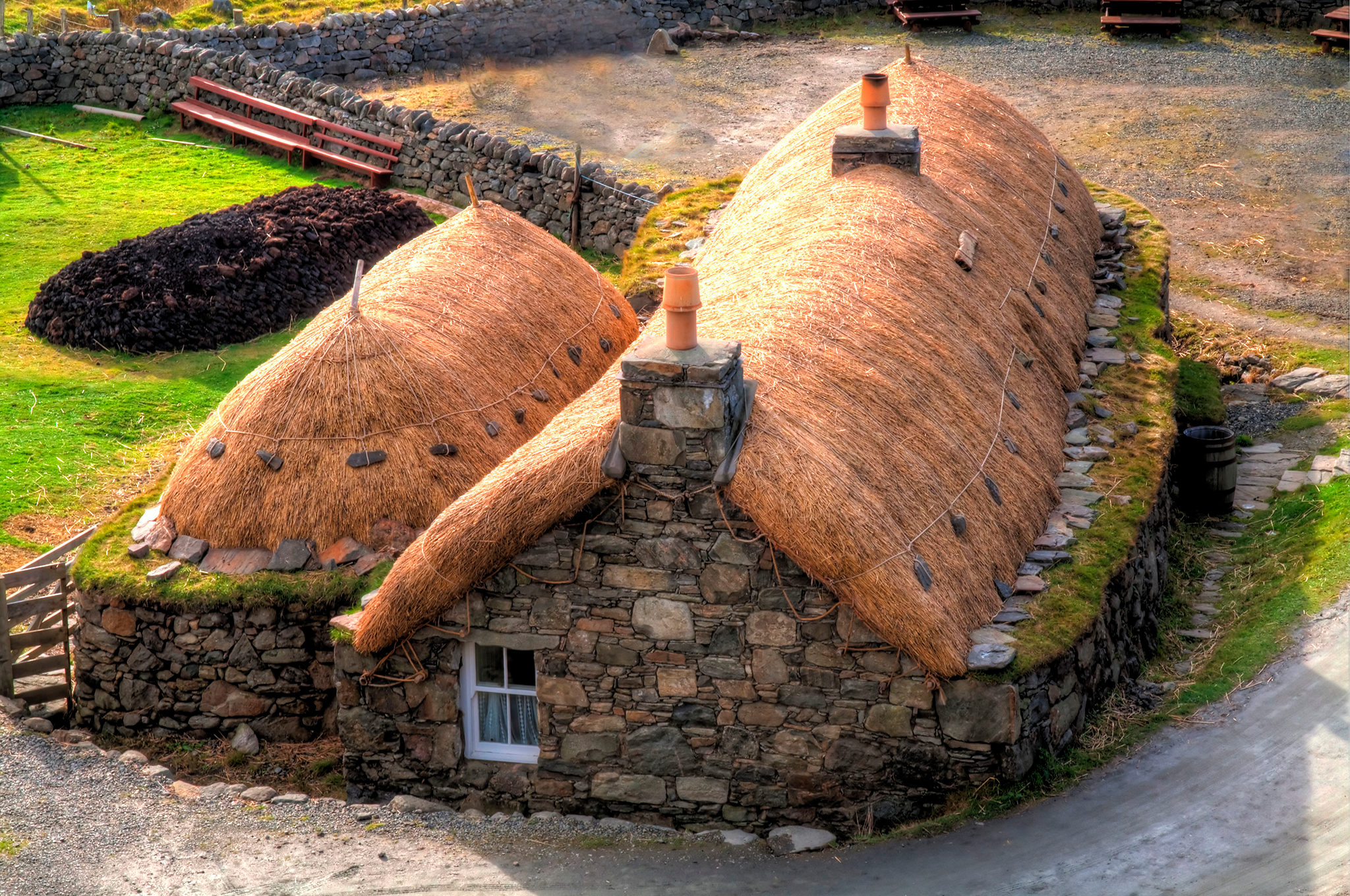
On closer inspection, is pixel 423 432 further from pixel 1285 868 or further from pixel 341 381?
pixel 1285 868

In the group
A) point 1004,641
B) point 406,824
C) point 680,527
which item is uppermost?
point 680,527

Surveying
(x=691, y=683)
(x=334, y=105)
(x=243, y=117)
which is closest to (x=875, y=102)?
(x=691, y=683)

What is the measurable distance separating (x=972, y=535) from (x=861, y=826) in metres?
2.62

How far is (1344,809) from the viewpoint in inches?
484

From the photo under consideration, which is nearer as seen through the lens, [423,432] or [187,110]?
[423,432]

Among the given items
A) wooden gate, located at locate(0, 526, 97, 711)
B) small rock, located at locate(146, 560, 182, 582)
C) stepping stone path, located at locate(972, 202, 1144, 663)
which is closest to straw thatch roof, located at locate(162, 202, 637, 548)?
small rock, located at locate(146, 560, 182, 582)

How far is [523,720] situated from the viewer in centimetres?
1343

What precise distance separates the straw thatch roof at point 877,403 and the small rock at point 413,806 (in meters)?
1.48

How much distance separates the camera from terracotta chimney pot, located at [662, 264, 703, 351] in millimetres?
11945

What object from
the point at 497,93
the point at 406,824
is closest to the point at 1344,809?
the point at 406,824

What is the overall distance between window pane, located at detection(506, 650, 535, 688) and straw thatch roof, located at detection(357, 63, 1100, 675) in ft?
2.84

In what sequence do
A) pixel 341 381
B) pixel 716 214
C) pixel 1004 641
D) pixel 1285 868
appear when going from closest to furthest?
pixel 1285 868 < pixel 1004 641 < pixel 341 381 < pixel 716 214

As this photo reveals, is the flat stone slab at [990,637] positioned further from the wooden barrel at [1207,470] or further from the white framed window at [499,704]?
the wooden barrel at [1207,470]

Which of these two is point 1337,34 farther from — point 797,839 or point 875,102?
point 797,839
